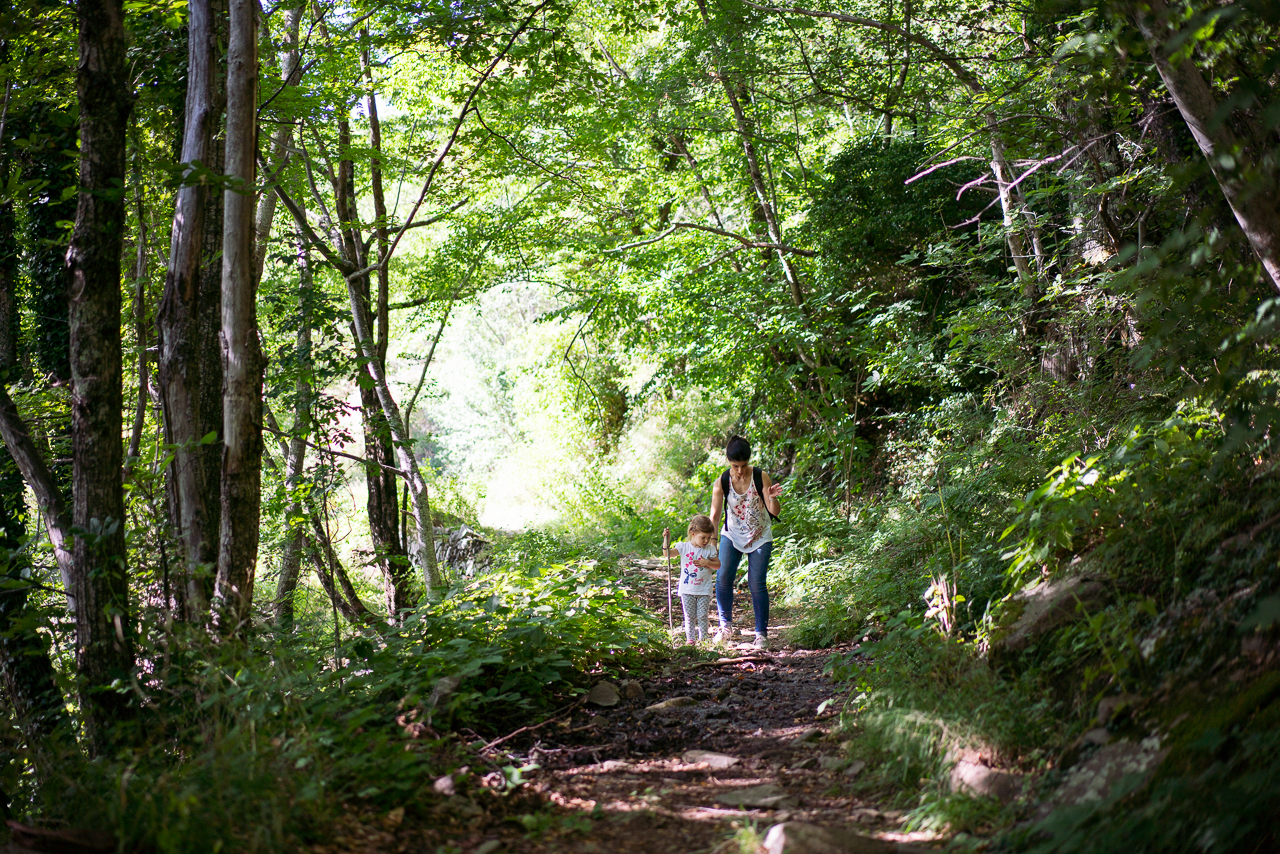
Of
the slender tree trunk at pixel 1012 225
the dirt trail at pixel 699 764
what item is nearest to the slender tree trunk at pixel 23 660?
the dirt trail at pixel 699 764

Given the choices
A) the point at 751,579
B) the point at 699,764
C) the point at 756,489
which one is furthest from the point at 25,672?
the point at 756,489

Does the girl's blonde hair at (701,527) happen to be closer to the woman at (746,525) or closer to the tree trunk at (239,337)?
the woman at (746,525)

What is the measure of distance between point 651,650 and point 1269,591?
3917 mm

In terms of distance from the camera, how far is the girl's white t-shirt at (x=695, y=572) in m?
6.78

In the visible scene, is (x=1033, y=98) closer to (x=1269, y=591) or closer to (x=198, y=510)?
(x=1269, y=591)

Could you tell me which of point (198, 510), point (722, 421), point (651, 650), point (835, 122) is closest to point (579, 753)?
point (651, 650)

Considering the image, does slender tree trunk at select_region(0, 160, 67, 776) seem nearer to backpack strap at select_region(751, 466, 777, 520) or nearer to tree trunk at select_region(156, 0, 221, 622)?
tree trunk at select_region(156, 0, 221, 622)

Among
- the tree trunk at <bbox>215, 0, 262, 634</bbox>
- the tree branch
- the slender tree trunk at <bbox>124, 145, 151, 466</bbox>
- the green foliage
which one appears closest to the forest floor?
the green foliage

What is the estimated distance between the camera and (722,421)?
56.0ft

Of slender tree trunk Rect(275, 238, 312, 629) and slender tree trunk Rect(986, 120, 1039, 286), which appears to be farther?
slender tree trunk Rect(986, 120, 1039, 286)

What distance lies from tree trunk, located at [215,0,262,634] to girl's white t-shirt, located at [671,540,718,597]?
3.36m

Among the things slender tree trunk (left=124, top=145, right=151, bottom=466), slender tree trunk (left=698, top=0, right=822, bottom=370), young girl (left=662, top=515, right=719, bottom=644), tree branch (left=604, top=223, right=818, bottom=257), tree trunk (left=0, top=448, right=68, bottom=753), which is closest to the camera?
tree trunk (left=0, top=448, right=68, bottom=753)

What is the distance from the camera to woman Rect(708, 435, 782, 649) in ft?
20.9

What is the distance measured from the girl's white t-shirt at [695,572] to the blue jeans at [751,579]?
0.17 metres
